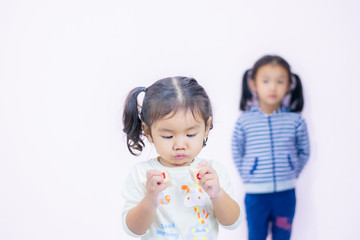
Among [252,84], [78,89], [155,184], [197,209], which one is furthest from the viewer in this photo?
[252,84]

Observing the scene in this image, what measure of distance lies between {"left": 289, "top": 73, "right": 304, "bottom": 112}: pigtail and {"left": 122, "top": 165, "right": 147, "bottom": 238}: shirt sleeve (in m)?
1.32

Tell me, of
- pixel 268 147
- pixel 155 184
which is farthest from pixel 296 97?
pixel 155 184

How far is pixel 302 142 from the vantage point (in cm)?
222

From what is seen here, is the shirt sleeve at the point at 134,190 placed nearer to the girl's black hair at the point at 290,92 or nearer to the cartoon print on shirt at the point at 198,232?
the cartoon print on shirt at the point at 198,232

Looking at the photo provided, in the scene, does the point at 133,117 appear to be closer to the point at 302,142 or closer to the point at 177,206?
the point at 177,206

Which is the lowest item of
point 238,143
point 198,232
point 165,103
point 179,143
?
point 198,232

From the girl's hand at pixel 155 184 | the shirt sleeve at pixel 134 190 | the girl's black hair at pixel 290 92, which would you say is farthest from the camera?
the girl's black hair at pixel 290 92

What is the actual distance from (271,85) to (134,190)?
4.08 feet

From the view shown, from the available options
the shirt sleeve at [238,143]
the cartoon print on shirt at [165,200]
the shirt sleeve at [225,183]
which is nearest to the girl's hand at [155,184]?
the cartoon print on shirt at [165,200]

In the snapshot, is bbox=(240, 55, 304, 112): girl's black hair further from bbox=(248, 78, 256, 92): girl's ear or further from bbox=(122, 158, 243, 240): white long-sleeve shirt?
bbox=(122, 158, 243, 240): white long-sleeve shirt

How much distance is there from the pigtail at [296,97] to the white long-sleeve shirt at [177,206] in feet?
3.95

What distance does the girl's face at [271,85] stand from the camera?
2.21 metres

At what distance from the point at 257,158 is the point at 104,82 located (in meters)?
0.87

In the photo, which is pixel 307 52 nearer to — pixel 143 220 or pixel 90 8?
pixel 90 8
